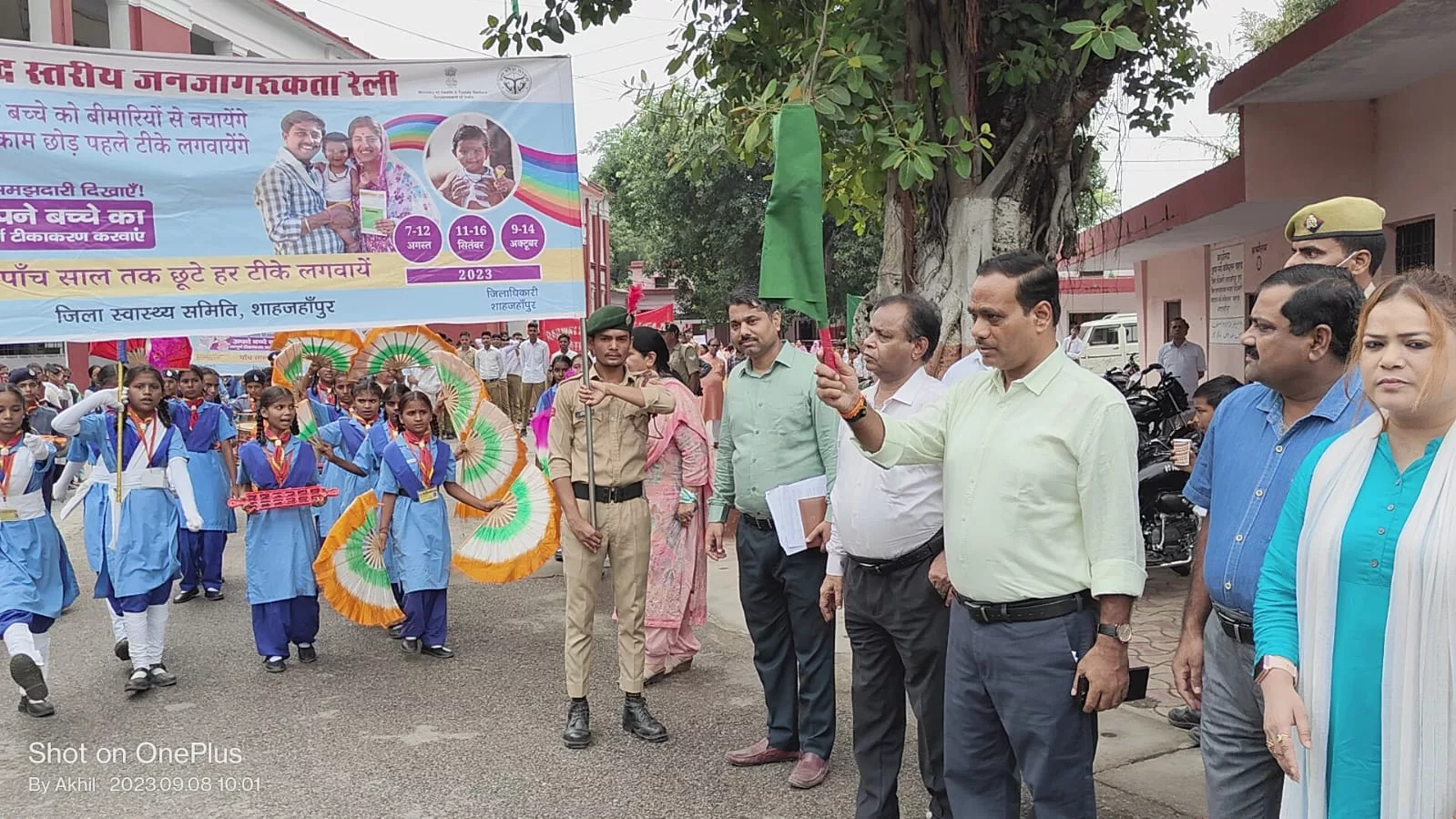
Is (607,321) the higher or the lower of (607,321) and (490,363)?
the higher

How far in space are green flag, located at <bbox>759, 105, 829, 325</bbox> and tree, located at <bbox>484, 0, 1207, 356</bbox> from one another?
1974 millimetres

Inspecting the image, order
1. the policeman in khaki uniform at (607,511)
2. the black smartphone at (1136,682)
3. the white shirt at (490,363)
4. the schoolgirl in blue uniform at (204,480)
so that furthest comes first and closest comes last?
1. the white shirt at (490,363)
2. the schoolgirl in blue uniform at (204,480)
3. the policeman in khaki uniform at (607,511)
4. the black smartphone at (1136,682)

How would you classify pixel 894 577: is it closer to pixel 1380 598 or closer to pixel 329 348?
pixel 1380 598

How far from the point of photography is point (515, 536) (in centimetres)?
654

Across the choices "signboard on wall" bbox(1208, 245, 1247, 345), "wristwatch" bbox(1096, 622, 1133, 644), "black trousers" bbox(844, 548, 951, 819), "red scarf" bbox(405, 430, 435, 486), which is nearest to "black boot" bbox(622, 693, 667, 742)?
"black trousers" bbox(844, 548, 951, 819)

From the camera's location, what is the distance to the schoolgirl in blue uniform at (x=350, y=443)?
723cm

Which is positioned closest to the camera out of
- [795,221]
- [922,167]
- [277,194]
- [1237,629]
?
[1237,629]

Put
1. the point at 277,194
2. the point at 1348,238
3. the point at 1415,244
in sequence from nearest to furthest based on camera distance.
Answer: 1. the point at 1348,238
2. the point at 277,194
3. the point at 1415,244

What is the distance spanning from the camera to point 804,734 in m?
4.19

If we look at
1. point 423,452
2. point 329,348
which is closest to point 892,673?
point 423,452

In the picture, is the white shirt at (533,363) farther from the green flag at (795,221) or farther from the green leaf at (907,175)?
Result: the green flag at (795,221)

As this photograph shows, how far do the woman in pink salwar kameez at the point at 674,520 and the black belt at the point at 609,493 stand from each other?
26.2 inches

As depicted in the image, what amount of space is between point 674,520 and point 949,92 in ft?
9.00

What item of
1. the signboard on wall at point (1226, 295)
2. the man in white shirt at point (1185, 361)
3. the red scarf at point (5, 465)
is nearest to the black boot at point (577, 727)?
the red scarf at point (5, 465)
